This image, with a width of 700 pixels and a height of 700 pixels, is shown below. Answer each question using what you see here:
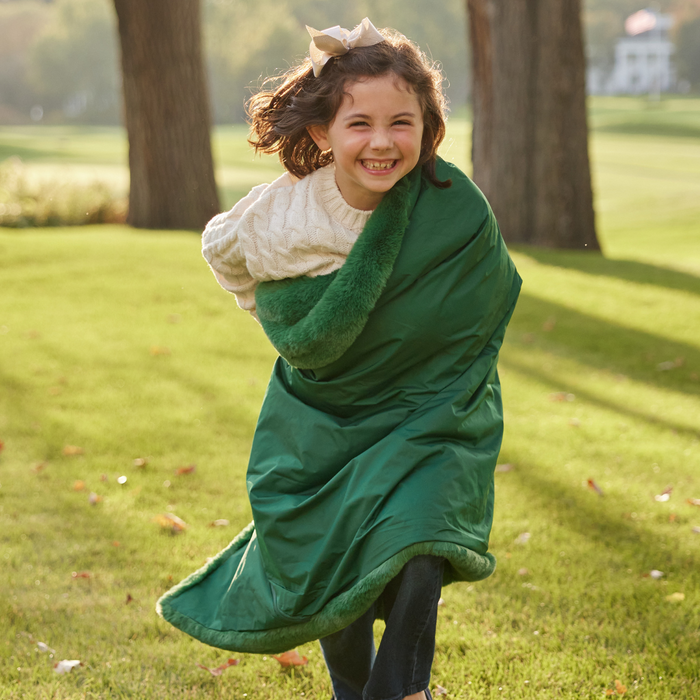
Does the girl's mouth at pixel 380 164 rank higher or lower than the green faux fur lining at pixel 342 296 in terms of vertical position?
higher

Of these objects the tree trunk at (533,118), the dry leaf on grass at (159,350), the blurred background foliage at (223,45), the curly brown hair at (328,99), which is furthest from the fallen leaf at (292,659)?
→ the blurred background foliage at (223,45)

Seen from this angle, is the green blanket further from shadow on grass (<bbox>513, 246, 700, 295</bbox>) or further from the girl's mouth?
shadow on grass (<bbox>513, 246, 700, 295</bbox>)

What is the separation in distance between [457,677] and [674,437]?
116 inches

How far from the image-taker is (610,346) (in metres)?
7.14

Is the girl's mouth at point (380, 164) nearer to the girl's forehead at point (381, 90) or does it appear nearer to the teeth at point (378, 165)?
the teeth at point (378, 165)

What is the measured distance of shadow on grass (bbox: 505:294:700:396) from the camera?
6503 millimetres

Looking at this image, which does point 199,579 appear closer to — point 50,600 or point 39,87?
point 50,600

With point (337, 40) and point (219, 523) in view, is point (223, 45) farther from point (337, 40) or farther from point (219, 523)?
point (337, 40)

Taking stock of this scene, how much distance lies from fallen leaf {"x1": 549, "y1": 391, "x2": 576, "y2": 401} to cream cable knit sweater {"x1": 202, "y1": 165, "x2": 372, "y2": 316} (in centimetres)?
409

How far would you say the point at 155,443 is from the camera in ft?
16.9

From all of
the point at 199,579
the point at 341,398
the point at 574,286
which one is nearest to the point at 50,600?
the point at 199,579

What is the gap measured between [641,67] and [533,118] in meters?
83.8

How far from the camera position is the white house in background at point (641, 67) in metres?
80.8

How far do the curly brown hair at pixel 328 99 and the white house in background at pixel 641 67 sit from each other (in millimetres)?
82776
